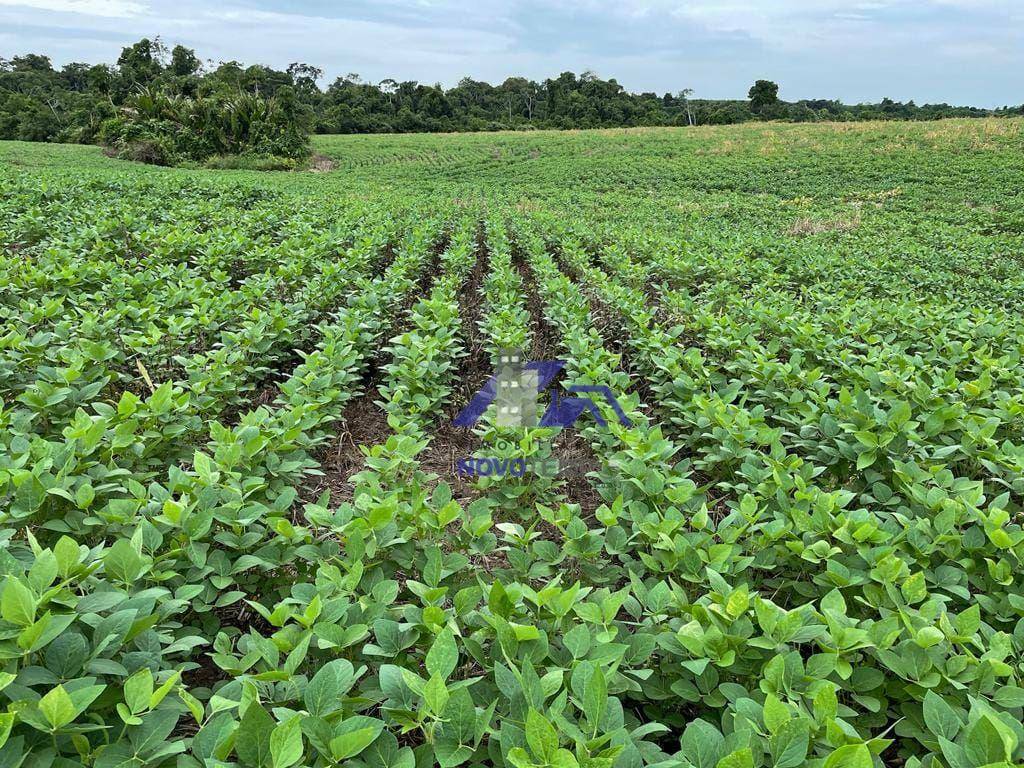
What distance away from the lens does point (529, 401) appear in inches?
126

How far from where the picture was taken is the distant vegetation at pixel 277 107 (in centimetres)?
3400

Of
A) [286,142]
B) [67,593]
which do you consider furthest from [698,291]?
[286,142]

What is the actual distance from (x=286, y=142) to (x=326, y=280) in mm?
33125

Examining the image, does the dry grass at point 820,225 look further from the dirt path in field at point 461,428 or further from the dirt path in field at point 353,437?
the dirt path in field at point 353,437

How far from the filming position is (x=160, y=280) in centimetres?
519

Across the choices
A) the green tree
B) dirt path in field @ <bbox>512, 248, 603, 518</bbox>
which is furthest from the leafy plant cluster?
the green tree

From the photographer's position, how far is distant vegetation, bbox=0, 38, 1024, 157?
34000mm

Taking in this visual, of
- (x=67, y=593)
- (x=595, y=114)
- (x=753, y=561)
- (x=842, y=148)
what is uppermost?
(x=595, y=114)

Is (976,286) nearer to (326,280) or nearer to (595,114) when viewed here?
(326,280)

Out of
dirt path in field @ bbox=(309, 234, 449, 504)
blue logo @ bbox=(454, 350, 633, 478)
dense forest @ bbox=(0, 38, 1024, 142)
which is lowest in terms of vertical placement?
dirt path in field @ bbox=(309, 234, 449, 504)

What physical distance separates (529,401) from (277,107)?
38.1 m

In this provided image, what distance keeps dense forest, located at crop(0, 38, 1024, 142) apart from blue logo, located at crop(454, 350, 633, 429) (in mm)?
38138

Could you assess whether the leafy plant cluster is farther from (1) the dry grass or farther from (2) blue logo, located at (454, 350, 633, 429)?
(1) the dry grass

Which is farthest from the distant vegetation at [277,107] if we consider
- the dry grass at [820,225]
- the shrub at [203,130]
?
the dry grass at [820,225]
